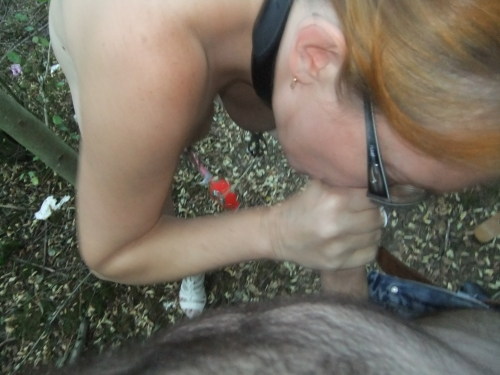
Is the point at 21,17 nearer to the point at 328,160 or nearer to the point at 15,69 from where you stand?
the point at 15,69

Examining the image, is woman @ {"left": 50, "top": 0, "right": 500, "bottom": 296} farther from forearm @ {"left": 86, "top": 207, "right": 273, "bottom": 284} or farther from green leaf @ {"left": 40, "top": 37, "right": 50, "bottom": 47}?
green leaf @ {"left": 40, "top": 37, "right": 50, "bottom": 47}

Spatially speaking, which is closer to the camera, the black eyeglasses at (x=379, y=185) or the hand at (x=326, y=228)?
the black eyeglasses at (x=379, y=185)

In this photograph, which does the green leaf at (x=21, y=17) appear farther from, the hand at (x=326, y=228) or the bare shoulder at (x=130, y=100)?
the hand at (x=326, y=228)

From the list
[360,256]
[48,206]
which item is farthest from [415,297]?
[48,206]

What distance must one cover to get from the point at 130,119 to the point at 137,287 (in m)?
1.17

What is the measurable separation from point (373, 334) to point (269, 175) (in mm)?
1632

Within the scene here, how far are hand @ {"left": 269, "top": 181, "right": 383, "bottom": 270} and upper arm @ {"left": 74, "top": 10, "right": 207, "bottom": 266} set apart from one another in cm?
21

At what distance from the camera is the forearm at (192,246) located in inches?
43.6

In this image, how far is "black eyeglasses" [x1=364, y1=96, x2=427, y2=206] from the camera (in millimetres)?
775

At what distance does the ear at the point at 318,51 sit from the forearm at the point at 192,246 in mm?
338

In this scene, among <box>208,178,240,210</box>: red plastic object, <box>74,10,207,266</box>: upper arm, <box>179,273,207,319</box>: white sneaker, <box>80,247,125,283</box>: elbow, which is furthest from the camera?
<box>208,178,240,210</box>: red plastic object

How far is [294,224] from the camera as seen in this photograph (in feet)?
3.36

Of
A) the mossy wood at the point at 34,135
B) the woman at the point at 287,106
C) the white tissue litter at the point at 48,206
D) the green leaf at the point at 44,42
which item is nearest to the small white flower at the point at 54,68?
the green leaf at the point at 44,42

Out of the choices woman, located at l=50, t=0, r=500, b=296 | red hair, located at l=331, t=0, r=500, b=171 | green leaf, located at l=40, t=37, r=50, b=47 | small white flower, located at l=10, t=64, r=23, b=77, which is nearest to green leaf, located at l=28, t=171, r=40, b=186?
small white flower, located at l=10, t=64, r=23, b=77
